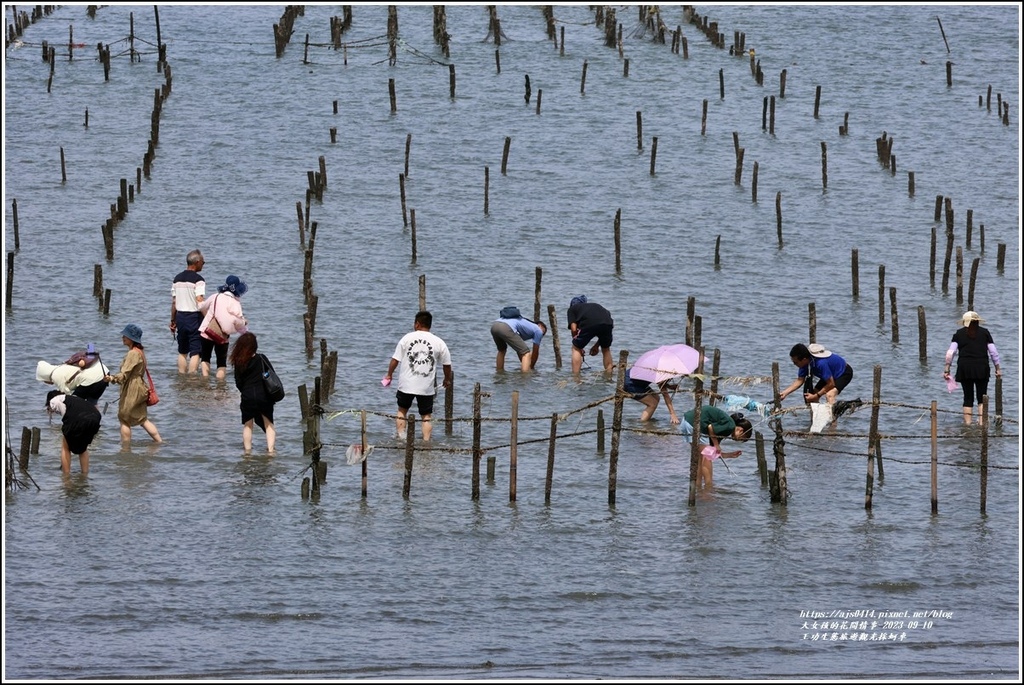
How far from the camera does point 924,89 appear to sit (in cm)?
4831

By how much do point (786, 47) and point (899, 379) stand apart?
30.3 meters

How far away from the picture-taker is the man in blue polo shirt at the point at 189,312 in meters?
22.1

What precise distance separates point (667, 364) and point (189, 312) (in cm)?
683

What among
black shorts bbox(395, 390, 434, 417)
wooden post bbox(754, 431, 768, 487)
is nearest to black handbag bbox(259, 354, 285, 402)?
black shorts bbox(395, 390, 434, 417)

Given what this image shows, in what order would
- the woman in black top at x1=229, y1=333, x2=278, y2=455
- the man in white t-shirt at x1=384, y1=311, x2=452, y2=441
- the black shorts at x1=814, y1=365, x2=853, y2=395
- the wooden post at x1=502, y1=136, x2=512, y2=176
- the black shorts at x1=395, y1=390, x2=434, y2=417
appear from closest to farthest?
the woman in black top at x1=229, y1=333, x2=278, y2=455, the man in white t-shirt at x1=384, y1=311, x2=452, y2=441, the black shorts at x1=395, y1=390, x2=434, y2=417, the black shorts at x1=814, y1=365, x2=853, y2=395, the wooden post at x1=502, y1=136, x2=512, y2=176

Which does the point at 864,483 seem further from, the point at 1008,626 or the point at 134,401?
the point at 134,401

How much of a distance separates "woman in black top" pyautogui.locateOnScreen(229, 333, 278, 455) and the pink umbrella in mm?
4633

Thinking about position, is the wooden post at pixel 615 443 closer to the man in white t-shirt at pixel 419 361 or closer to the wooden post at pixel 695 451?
the wooden post at pixel 695 451

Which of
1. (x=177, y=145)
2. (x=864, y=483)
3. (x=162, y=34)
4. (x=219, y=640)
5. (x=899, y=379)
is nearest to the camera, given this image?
(x=219, y=640)

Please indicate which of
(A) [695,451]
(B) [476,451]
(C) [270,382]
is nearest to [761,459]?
(A) [695,451]

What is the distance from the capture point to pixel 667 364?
19.9 m

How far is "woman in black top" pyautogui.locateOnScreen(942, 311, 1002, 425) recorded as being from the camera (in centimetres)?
2105

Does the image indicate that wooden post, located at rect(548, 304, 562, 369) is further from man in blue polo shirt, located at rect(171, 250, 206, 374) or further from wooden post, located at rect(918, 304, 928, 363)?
wooden post, located at rect(918, 304, 928, 363)

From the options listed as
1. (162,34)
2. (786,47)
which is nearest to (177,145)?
(162,34)
